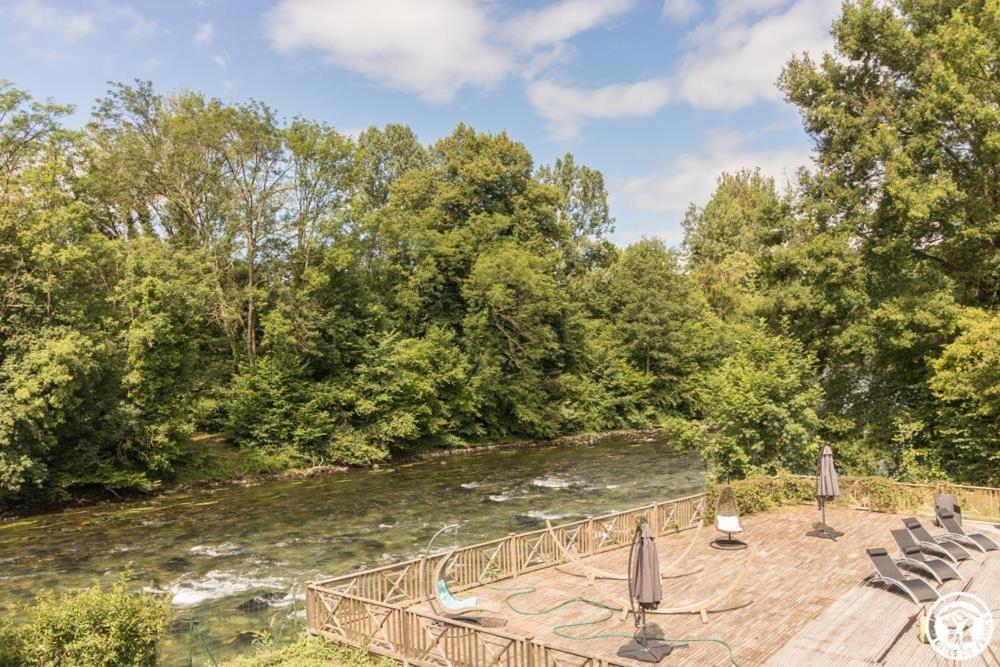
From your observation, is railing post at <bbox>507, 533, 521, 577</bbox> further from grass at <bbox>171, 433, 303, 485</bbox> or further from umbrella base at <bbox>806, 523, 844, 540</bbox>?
grass at <bbox>171, 433, 303, 485</bbox>

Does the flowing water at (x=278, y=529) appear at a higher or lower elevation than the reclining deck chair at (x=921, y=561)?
lower

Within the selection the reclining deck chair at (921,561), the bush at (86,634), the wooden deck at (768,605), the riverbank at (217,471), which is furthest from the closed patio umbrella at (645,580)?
the riverbank at (217,471)

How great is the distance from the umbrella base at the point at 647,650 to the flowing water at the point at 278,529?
→ 27.0ft

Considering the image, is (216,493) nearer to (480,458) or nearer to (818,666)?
(480,458)

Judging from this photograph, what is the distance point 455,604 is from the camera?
37.5ft

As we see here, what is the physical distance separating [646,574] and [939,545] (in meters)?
8.23

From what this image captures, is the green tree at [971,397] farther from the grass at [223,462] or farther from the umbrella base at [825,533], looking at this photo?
the grass at [223,462]

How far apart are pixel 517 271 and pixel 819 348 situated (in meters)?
20.5

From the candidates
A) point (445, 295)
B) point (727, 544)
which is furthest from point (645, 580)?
point (445, 295)

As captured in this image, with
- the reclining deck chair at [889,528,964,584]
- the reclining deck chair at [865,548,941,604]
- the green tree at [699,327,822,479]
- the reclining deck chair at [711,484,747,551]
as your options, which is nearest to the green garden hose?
the reclining deck chair at [865,548,941,604]

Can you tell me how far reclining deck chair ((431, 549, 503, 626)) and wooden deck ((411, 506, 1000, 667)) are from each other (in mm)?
428

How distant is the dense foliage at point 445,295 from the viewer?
24.9 meters

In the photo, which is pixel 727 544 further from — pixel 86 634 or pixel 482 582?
pixel 86 634

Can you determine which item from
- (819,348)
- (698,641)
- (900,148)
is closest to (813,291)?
(819,348)
